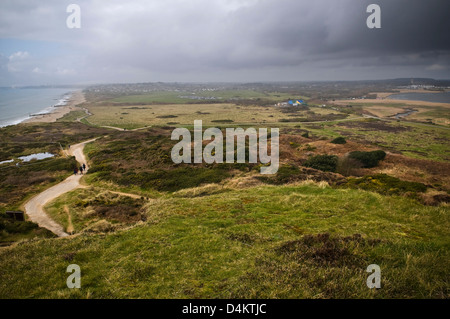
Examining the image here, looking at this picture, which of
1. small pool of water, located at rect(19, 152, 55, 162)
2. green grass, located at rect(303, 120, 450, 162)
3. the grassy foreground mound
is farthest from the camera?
green grass, located at rect(303, 120, 450, 162)

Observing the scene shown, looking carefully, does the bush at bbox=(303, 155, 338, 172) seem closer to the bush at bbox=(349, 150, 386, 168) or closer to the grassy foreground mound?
the bush at bbox=(349, 150, 386, 168)

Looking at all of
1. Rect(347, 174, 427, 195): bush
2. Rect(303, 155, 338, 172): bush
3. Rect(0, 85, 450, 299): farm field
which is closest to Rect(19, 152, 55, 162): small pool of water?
Rect(0, 85, 450, 299): farm field

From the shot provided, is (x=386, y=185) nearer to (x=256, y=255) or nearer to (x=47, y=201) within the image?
(x=256, y=255)

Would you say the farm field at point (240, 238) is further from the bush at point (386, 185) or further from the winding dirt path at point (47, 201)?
the winding dirt path at point (47, 201)

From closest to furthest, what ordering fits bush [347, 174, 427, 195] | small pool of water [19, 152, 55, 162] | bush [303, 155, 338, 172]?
bush [347, 174, 427, 195]
bush [303, 155, 338, 172]
small pool of water [19, 152, 55, 162]
